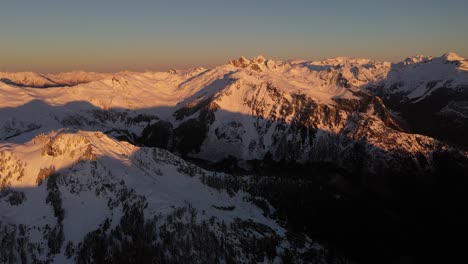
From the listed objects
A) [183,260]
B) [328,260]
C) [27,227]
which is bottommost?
[328,260]

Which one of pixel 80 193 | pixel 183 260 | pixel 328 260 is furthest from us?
pixel 328 260

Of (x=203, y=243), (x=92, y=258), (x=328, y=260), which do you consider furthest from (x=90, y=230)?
(x=328, y=260)

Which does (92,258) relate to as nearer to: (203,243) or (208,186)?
(203,243)

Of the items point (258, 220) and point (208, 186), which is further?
point (208, 186)

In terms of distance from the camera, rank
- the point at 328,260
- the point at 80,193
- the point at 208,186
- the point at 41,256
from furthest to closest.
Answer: the point at 208,186 → the point at 328,260 → the point at 80,193 → the point at 41,256

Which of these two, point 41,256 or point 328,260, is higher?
point 41,256

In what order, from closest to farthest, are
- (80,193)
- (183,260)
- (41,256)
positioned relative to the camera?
(41,256) < (183,260) < (80,193)

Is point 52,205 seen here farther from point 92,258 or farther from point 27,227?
point 92,258

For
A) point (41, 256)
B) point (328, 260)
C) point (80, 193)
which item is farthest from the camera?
point (328, 260)

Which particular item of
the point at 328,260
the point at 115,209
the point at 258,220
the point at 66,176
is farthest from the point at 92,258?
the point at 328,260
